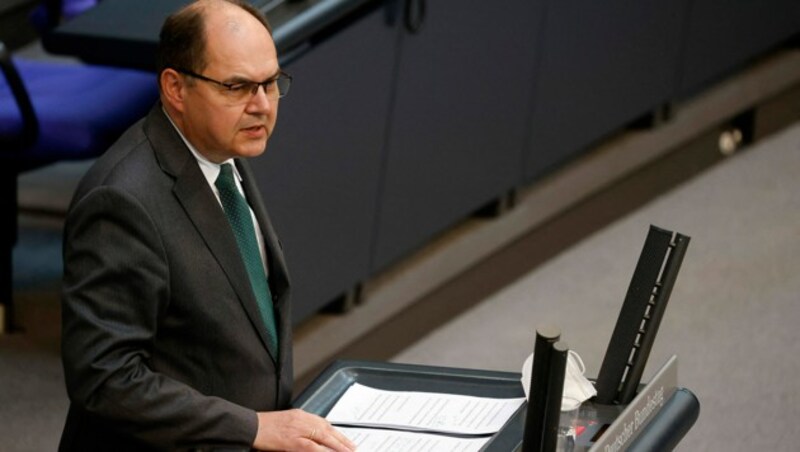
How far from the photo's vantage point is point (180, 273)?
6.84ft

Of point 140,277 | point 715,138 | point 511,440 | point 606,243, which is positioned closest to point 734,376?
point 606,243

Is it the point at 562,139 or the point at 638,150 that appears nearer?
the point at 562,139

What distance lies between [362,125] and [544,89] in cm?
87

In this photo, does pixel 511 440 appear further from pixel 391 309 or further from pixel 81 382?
pixel 391 309

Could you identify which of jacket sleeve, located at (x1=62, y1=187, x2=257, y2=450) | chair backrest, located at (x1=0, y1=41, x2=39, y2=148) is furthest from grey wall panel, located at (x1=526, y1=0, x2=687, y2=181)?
jacket sleeve, located at (x1=62, y1=187, x2=257, y2=450)

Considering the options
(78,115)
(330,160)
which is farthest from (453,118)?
(78,115)

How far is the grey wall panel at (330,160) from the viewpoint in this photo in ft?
12.6

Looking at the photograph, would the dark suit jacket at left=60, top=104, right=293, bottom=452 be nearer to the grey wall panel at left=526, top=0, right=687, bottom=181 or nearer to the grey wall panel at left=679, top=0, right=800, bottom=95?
the grey wall panel at left=526, top=0, right=687, bottom=181

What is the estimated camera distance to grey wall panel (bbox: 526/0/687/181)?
4.80 meters

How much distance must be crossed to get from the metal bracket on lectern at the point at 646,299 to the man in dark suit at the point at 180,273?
38 cm

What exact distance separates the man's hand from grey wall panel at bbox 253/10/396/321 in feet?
5.62

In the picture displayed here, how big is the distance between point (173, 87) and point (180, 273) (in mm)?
237

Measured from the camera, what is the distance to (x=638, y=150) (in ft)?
17.3

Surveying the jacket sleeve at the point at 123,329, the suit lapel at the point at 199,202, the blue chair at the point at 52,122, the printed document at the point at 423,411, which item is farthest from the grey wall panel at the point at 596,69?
the jacket sleeve at the point at 123,329
